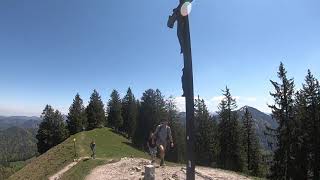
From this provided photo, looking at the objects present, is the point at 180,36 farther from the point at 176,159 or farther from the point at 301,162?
the point at 176,159

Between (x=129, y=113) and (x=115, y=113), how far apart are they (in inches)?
418

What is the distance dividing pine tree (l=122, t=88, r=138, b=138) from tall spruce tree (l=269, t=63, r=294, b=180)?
213ft

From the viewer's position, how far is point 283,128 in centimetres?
4556

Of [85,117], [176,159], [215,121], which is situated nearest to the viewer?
[176,159]

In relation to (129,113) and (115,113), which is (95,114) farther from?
(129,113)

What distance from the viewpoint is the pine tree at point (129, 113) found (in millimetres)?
111137

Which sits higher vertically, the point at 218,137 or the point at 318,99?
the point at 318,99

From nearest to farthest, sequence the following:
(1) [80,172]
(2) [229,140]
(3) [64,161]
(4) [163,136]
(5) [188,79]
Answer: (5) [188,79] < (4) [163,136] < (1) [80,172] < (3) [64,161] < (2) [229,140]

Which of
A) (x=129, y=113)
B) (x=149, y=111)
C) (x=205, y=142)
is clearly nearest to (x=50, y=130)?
(x=129, y=113)

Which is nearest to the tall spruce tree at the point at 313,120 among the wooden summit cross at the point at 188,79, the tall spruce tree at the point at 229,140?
the tall spruce tree at the point at 229,140

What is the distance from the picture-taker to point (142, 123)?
9450cm

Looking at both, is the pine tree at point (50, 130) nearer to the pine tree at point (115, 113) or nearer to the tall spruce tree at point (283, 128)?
the pine tree at point (115, 113)

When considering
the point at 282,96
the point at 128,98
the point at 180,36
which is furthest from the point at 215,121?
the point at 180,36

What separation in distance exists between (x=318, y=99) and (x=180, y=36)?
146ft
